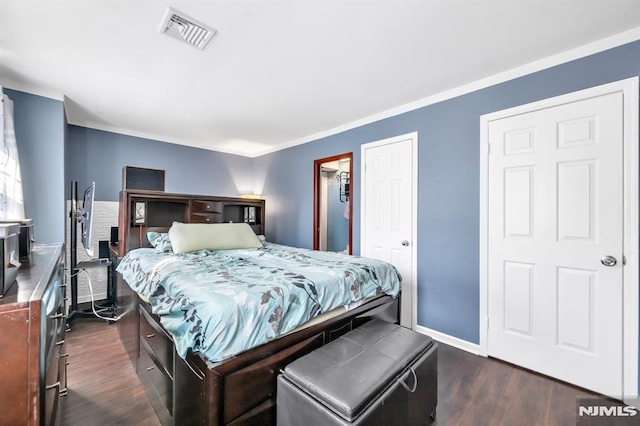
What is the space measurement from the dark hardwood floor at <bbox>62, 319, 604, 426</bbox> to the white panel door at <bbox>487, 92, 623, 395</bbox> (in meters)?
0.22

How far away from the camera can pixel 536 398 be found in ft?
6.18

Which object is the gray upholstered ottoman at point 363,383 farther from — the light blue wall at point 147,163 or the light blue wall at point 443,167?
the light blue wall at point 147,163

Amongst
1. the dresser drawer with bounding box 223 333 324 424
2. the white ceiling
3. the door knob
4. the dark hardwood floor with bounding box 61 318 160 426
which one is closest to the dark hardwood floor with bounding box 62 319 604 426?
the dark hardwood floor with bounding box 61 318 160 426

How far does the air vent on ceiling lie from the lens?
169 cm

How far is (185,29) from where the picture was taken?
5.95ft

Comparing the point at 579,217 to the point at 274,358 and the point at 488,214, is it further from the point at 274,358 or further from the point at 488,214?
the point at 274,358

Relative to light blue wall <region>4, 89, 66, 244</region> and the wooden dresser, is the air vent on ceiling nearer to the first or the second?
the wooden dresser

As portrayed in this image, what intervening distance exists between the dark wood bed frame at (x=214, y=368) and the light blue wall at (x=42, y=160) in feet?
3.05

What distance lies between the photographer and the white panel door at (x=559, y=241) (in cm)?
189

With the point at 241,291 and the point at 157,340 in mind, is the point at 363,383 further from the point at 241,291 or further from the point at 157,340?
the point at 157,340

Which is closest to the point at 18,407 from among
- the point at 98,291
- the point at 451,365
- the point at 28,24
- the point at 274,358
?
the point at 274,358

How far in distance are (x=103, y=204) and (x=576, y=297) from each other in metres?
5.21

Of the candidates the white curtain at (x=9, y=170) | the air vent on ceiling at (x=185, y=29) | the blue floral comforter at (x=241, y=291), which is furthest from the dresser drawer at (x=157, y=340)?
the air vent on ceiling at (x=185, y=29)

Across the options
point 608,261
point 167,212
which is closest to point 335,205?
point 167,212
